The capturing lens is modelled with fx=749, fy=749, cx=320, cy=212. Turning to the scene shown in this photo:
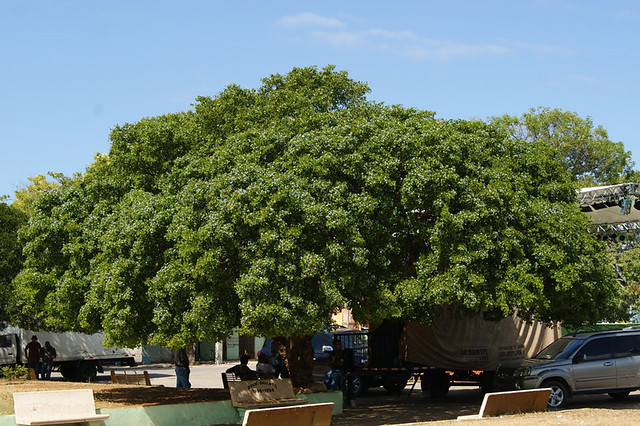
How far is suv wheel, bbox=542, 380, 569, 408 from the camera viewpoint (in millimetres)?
17078

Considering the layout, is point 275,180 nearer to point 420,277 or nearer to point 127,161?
point 420,277

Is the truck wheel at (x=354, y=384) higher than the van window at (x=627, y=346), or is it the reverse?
the van window at (x=627, y=346)

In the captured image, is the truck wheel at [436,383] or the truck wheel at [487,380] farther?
the truck wheel at [436,383]

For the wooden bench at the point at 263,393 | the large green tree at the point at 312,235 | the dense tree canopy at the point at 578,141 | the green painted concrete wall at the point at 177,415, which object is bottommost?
the green painted concrete wall at the point at 177,415

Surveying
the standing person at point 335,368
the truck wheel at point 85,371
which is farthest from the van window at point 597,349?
the truck wheel at point 85,371

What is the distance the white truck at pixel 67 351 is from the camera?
98.7 ft

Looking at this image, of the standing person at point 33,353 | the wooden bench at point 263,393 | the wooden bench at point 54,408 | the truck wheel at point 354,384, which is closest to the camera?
the wooden bench at point 54,408

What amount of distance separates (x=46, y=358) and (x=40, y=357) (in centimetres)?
23

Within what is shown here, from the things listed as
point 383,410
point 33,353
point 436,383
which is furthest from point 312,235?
point 33,353

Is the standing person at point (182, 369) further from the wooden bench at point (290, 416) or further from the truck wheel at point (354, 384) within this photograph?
the wooden bench at point (290, 416)

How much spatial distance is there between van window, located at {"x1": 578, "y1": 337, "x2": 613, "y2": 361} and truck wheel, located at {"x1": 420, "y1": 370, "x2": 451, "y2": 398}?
4705 mm

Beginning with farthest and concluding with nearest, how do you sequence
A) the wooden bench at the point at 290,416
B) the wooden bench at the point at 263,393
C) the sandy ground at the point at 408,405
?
the wooden bench at the point at 263,393 < the sandy ground at the point at 408,405 < the wooden bench at the point at 290,416

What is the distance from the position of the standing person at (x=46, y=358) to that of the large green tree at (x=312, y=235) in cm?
1086

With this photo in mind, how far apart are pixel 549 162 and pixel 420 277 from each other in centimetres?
502
